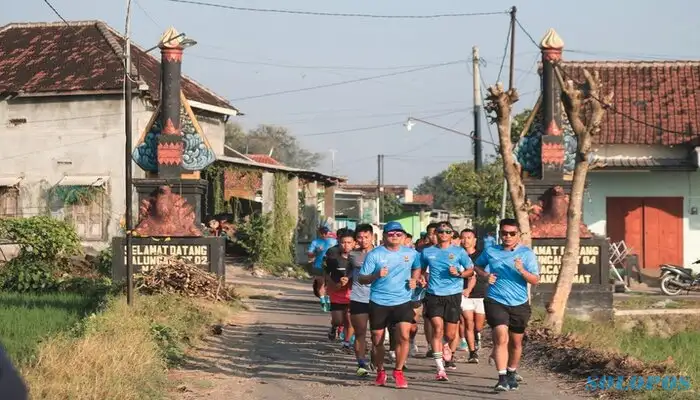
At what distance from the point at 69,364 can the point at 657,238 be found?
939 inches

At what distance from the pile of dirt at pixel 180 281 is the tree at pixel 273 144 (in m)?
55.2

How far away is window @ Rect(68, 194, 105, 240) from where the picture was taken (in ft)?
109

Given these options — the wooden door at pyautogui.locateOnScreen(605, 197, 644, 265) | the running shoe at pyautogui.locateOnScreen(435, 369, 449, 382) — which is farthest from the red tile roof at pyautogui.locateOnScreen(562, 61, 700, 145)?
the running shoe at pyautogui.locateOnScreen(435, 369, 449, 382)

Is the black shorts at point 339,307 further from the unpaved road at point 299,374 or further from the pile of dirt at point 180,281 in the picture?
the pile of dirt at point 180,281

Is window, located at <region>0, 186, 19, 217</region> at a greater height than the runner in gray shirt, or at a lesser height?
greater

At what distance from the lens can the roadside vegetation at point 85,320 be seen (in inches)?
362

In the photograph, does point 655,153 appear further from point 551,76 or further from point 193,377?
point 193,377

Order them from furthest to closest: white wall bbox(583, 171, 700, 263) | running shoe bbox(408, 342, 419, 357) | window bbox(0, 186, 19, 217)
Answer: window bbox(0, 186, 19, 217), white wall bbox(583, 171, 700, 263), running shoe bbox(408, 342, 419, 357)

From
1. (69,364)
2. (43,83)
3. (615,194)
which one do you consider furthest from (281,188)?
(69,364)

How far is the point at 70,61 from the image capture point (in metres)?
35.0

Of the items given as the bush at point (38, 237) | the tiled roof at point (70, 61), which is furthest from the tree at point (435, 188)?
the bush at point (38, 237)

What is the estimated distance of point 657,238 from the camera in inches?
1188

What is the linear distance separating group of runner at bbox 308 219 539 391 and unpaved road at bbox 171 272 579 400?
247 millimetres

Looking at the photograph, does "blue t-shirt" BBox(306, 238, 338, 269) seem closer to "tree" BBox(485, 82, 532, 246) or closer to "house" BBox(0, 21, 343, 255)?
"tree" BBox(485, 82, 532, 246)
